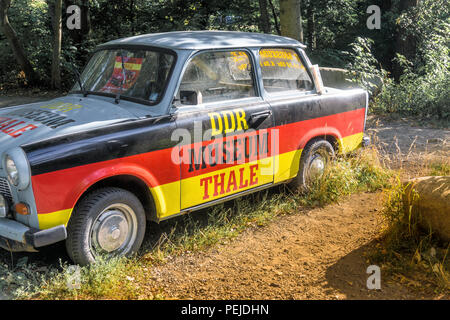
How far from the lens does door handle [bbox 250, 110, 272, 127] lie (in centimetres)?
470

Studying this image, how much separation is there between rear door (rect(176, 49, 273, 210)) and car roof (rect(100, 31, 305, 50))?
0.09 m

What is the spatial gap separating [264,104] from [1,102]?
907 cm

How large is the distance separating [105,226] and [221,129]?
1380 mm

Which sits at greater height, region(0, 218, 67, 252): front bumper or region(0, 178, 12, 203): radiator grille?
region(0, 178, 12, 203): radiator grille

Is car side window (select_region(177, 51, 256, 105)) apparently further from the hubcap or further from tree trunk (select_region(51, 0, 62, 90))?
tree trunk (select_region(51, 0, 62, 90))

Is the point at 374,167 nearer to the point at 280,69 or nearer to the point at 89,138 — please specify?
the point at 280,69

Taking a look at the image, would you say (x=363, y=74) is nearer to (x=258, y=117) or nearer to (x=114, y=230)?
(x=258, y=117)

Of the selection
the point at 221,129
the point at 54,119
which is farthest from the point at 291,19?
the point at 54,119

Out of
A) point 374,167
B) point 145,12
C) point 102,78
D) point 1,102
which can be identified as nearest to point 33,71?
point 1,102

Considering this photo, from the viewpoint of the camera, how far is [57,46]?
12.2m

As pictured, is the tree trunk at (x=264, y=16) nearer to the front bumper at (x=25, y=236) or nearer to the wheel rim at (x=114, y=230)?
the wheel rim at (x=114, y=230)

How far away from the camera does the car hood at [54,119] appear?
147 inches

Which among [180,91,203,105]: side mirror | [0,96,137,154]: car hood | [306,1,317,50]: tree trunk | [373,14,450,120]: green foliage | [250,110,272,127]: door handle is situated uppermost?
[306,1,317,50]: tree trunk

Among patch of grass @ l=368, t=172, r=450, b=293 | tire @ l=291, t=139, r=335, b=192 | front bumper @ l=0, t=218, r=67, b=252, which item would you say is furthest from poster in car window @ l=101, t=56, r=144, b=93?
patch of grass @ l=368, t=172, r=450, b=293
